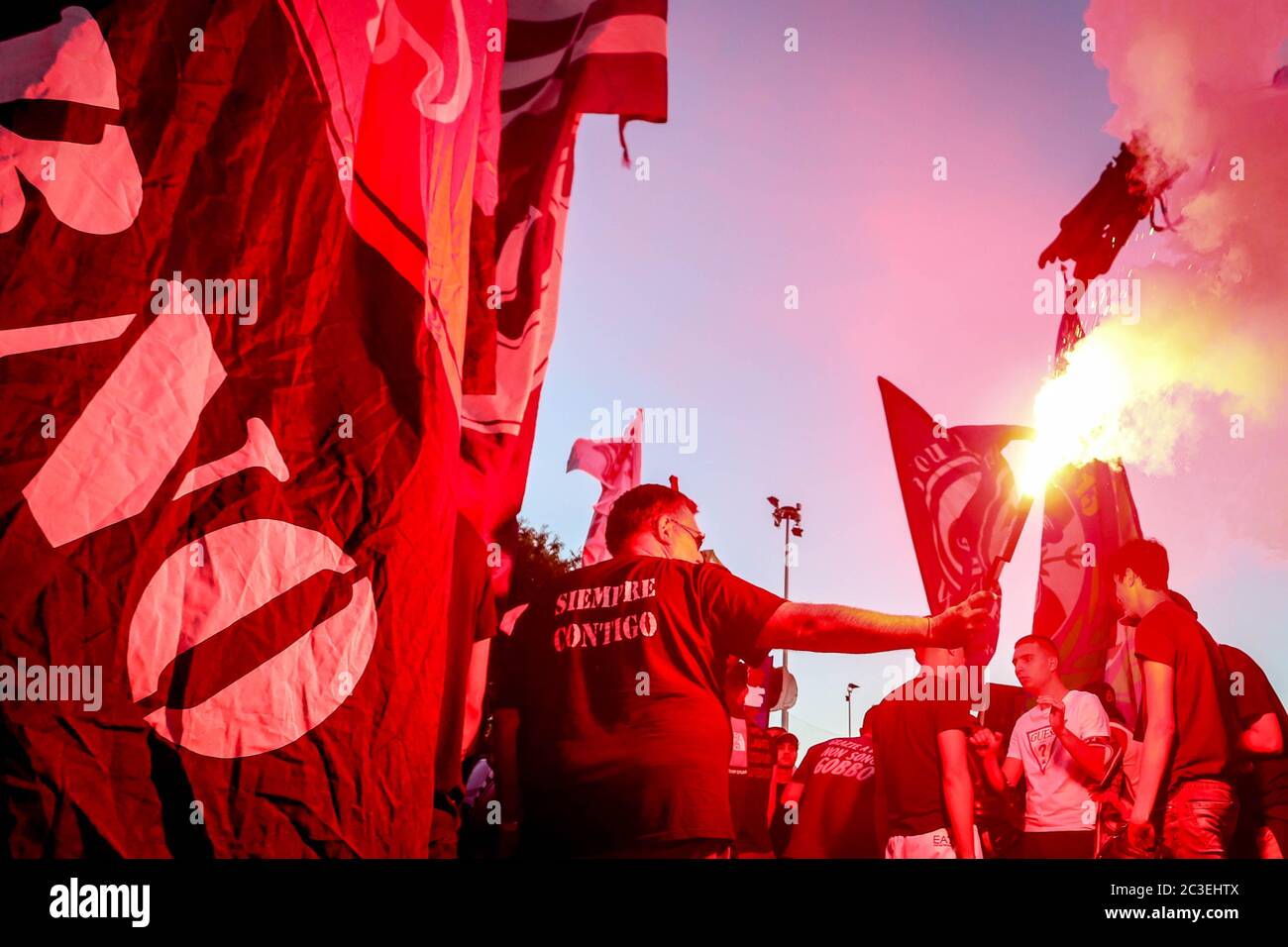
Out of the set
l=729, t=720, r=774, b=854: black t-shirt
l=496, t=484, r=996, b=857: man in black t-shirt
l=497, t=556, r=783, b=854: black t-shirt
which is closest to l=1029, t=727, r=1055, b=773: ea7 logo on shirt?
l=496, t=484, r=996, b=857: man in black t-shirt

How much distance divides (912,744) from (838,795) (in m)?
0.42

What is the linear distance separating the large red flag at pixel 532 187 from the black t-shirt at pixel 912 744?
210 centimetres

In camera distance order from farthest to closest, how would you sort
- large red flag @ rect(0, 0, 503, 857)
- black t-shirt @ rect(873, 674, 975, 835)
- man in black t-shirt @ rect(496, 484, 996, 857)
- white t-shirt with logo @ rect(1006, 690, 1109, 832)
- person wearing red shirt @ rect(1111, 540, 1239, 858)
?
black t-shirt @ rect(873, 674, 975, 835) < white t-shirt with logo @ rect(1006, 690, 1109, 832) < person wearing red shirt @ rect(1111, 540, 1239, 858) < man in black t-shirt @ rect(496, 484, 996, 857) < large red flag @ rect(0, 0, 503, 857)

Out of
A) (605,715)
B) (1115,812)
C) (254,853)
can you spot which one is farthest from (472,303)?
(1115,812)

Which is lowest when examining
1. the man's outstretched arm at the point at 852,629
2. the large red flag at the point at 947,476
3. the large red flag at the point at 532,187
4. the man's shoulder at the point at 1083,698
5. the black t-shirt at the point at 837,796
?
the black t-shirt at the point at 837,796

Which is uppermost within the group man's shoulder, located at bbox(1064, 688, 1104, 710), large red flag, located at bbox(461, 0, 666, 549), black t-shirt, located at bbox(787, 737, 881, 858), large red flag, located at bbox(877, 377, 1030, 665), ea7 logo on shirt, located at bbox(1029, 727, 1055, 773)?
large red flag, located at bbox(461, 0, 666, 549)

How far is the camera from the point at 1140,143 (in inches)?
203

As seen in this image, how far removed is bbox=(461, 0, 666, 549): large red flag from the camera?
16.7 ft

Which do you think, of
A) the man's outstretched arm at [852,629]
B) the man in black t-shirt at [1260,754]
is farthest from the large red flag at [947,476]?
the man in black t-shirt at [1260,754]

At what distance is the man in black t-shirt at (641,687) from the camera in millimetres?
4109

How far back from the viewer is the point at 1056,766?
4.69m

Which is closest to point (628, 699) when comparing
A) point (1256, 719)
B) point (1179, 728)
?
point (1179, 728)

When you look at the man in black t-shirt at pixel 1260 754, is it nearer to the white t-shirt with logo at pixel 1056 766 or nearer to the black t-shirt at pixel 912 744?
the white t-shirt with logo at pixel 1056 766

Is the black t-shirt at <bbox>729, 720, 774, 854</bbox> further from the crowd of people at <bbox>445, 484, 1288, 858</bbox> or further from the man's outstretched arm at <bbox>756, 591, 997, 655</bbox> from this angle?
the man's outstretched arm at <bbox>756, 591, 997, 655</bbox>
